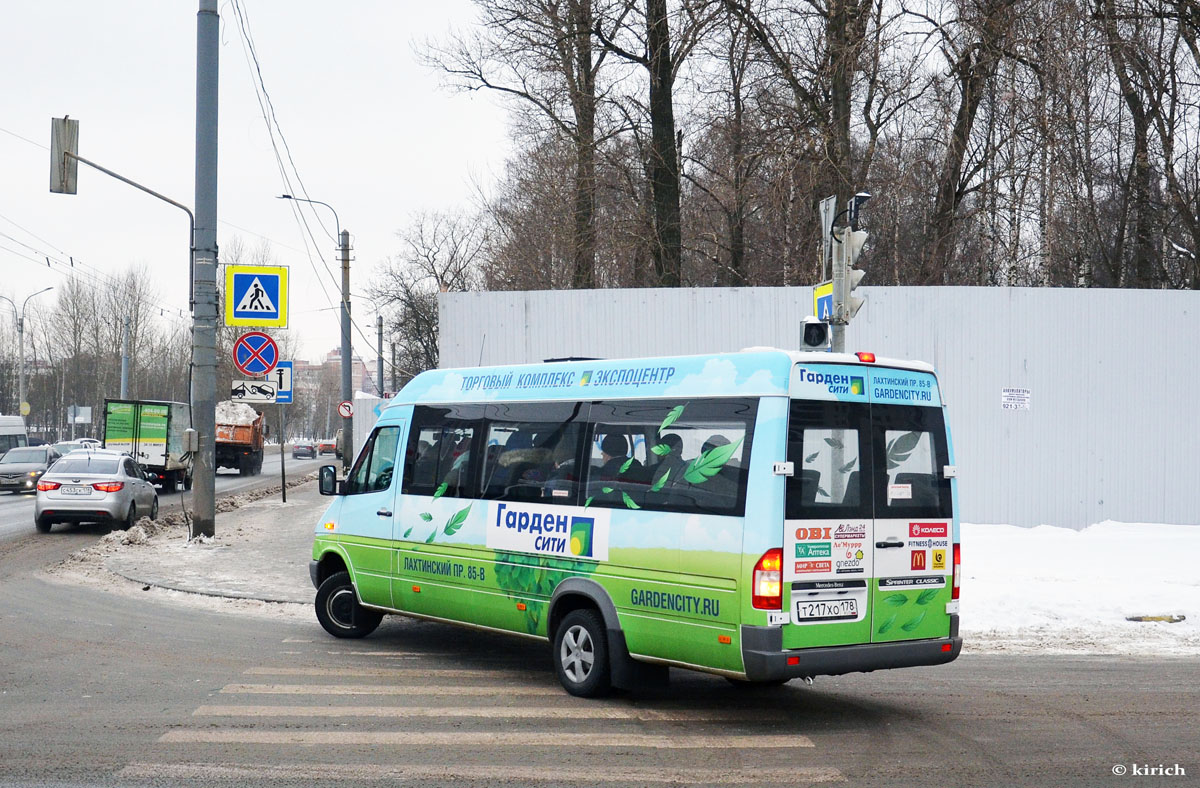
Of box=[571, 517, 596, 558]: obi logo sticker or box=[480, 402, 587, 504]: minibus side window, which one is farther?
box=[480, 402, 587, 504]: minibus side window

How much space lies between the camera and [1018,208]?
21.9 m

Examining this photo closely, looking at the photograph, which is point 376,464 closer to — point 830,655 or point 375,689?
point 375,689

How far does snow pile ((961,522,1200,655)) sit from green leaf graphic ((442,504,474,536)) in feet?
15.3

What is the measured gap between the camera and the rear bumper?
22.1 feet

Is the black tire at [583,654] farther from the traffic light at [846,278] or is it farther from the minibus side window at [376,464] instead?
the traffic light at [846,278]

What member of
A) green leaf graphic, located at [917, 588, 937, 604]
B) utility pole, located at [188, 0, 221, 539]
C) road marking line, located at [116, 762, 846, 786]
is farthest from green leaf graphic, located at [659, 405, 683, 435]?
utility pole, located at [188, 0, 221, 539]

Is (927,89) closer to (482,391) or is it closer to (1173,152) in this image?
(1173,152)

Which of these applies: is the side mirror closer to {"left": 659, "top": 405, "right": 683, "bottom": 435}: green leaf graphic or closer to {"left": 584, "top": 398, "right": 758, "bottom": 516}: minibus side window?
{"left": 584, "top": 398, "right": 758, "bottom": 516}: minibus side window

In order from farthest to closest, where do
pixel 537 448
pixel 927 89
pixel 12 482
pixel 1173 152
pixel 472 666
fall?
pixel 12 482 → pixel 1173 152 → pixel 927 89 → pixel 472 666 → pixel 537 448

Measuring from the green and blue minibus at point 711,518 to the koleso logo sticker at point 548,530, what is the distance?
14mm

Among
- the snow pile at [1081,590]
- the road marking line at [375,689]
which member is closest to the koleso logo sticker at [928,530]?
the road marking line at [375,689]

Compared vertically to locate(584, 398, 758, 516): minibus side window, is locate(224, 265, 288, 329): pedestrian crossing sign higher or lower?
higher

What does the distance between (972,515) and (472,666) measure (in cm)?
1071

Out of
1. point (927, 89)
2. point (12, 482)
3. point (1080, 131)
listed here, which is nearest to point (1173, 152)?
point (1080, 131)
